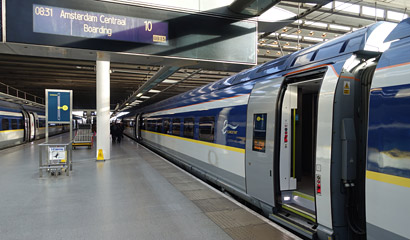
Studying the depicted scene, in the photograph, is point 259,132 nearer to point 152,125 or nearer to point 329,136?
point 329,136

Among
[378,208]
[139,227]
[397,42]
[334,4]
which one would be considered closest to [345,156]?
[378,208]

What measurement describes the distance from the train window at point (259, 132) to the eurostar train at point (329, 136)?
0.7 inches

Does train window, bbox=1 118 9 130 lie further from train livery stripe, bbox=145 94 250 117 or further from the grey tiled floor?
train livery stripe, bbox=145 94 250 117

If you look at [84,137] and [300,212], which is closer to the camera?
[300,212]

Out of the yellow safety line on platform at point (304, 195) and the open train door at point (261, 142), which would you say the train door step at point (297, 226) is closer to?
the open train door at point (261, 142)

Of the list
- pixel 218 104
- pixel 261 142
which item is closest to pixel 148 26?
pixel 218 104

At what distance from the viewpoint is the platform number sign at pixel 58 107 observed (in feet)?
26.3

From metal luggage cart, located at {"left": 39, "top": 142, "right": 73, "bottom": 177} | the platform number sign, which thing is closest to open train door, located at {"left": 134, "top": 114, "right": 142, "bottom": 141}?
the platform number sign

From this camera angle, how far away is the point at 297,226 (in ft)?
12.8

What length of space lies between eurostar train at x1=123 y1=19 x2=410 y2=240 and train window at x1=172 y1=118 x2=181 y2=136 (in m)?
3.60

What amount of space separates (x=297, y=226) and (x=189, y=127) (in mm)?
5549

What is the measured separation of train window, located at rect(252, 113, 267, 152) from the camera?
15.4ft

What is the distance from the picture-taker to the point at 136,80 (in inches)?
757

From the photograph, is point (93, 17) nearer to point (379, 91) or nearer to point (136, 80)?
point (379, 91)
